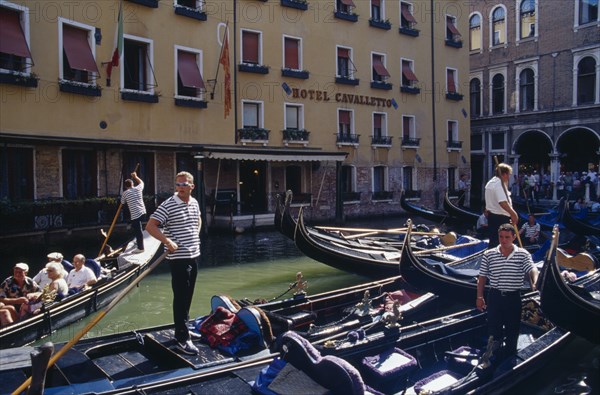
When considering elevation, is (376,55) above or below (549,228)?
above

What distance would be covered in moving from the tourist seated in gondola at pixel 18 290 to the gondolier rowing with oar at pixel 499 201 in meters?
3.02

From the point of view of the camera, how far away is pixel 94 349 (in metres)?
2.69

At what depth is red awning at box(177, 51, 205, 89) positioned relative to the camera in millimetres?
8850

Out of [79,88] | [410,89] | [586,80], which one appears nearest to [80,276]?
[79,88]

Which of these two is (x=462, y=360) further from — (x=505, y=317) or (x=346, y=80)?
(x=346, y=80)

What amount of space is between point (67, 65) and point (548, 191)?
34.7ft

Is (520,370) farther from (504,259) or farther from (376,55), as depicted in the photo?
(376,55)

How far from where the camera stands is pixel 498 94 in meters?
15.4

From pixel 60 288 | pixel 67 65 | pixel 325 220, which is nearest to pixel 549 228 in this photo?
pixel 325 220

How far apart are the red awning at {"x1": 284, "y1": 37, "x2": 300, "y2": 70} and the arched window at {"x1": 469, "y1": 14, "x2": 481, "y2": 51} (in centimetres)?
737

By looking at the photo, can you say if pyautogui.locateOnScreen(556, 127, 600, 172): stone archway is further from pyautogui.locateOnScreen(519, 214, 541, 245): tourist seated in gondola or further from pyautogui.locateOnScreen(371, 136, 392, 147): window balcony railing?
pyautogui.locateOnScreen(519, 214, 541, 245): tourist seated in gondola

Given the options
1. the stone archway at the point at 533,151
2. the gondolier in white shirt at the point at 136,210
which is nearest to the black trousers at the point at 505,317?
the gondolier in white shirt at the point at 136,210

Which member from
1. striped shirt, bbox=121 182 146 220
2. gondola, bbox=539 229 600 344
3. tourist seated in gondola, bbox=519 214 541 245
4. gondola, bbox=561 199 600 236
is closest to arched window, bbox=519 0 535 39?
gondola, bbox=561 199 600 236

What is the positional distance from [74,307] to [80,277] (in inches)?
14.0
